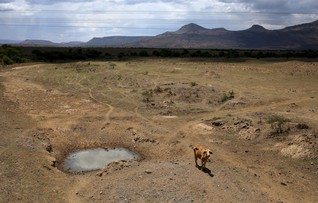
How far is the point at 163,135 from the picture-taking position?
1773 centimetres

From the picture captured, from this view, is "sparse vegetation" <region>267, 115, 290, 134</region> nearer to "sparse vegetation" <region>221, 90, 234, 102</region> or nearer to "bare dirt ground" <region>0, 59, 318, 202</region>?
"bare dirt ground" <region>0, 59, 318, 202</region>

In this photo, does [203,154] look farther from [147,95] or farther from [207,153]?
[147,95]

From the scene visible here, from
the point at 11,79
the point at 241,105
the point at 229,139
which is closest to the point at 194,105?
the point at 241,105

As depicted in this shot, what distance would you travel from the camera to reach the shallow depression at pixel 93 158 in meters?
14.7

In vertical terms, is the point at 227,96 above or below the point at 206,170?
above

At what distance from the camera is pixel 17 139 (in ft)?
53.6

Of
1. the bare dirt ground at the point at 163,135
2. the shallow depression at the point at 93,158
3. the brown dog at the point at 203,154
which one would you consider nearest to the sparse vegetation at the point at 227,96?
the bare dirt ground at the point at 163,135

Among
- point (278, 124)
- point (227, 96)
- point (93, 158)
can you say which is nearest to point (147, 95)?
point (227, 96)

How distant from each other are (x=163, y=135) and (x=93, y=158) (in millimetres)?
3464

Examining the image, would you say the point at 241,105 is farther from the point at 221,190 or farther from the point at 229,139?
the point at 221,190

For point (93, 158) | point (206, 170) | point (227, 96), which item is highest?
point (227, 96)

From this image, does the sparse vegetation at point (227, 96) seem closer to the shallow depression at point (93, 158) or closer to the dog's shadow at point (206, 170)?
the shallow depression at point (93, 158)

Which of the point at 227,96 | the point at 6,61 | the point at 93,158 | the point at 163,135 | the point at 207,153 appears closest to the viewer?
the point at 207,153

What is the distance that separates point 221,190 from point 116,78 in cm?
2120
